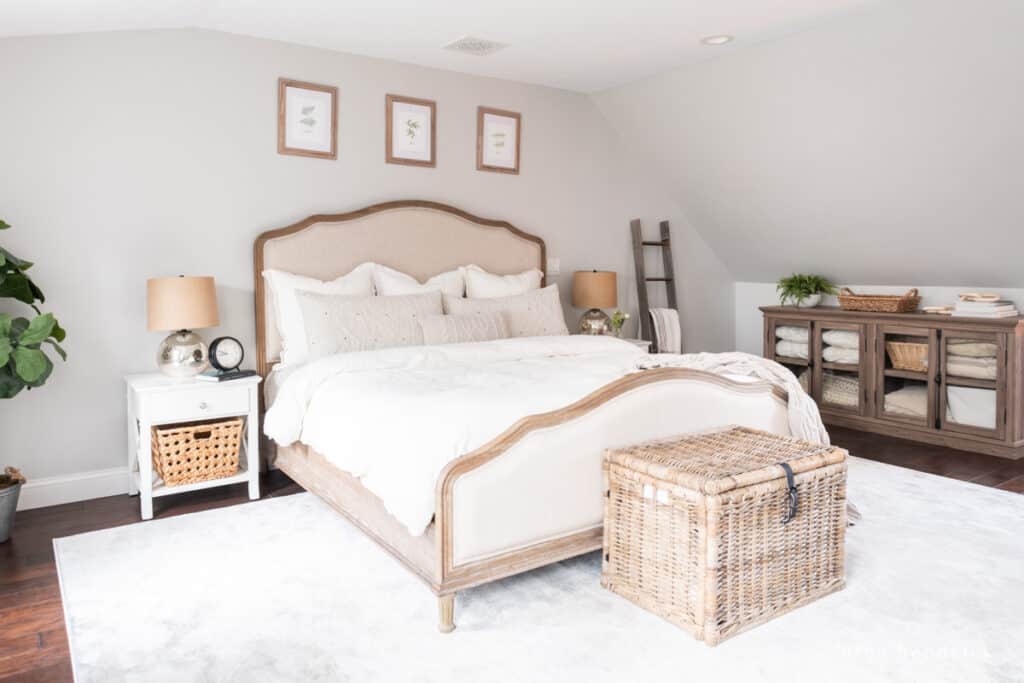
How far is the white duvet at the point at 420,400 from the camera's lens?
2.40 m

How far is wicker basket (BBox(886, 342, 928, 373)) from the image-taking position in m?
4.73

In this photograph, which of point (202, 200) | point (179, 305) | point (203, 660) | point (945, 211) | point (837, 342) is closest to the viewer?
point (203, 660)

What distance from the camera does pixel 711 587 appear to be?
7.29ft

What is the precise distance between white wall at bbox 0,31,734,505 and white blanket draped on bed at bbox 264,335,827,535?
0.89 m

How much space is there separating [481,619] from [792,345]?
3892mm

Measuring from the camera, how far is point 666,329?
Result: 5609 mm

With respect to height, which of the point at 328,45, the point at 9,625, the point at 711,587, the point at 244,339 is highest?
the point at 328,45

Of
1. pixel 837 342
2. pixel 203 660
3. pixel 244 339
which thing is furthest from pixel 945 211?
pixel 203 660

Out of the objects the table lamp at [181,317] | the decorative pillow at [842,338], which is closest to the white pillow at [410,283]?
the table lamp at [181,317]

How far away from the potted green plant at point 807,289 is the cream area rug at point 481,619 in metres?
2.59

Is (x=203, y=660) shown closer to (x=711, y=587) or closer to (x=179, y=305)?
(x=711, y=587)

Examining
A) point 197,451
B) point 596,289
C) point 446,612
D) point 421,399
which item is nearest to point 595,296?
point 596,289

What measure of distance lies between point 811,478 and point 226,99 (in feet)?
11.1

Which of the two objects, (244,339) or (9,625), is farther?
(244,339)
